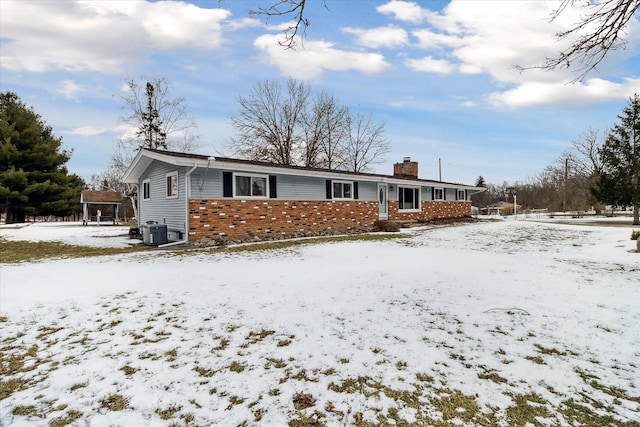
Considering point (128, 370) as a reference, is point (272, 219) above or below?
above

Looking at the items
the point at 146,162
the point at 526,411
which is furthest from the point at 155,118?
the point at 526,411

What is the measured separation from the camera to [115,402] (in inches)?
96.8

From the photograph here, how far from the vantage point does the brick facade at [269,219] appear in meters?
11.9

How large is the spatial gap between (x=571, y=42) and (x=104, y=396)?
21.5 ft

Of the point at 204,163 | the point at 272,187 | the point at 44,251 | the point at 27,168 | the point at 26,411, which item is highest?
the point at 27,168

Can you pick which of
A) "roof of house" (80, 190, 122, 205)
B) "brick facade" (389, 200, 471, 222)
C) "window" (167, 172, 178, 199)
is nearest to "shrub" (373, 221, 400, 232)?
"brick facade" (389, 200, 471, 222)

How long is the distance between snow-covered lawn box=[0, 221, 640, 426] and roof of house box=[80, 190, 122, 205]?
66.3 ft

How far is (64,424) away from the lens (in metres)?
2.23

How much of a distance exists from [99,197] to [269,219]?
57.7ft

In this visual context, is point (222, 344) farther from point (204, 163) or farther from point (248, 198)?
point (248, 198)

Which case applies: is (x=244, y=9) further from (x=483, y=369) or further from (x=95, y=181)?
(x=95, y=181)

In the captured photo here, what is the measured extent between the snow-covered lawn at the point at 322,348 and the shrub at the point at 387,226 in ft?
33.6

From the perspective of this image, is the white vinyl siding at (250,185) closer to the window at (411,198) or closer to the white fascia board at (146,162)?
the white fascia board at (146,162)

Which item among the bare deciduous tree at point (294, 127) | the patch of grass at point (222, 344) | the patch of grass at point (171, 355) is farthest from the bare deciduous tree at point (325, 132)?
the patch of grass at point (171, 355)
